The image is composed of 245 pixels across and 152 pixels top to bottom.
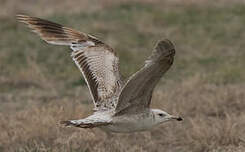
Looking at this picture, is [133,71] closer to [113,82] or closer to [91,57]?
[91,57]

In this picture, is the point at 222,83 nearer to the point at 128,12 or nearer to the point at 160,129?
the point at 160,129

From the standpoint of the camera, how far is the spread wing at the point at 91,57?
6180 mm

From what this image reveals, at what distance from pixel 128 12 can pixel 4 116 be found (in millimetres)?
5899

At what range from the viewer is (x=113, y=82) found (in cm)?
621

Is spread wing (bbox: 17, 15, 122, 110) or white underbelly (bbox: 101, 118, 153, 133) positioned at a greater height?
spread wing (bbox: 17, 15, 122, 110)

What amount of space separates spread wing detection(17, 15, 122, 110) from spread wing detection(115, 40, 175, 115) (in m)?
0.48

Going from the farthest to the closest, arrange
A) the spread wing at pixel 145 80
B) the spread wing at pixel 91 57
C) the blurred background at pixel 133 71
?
the blurred background at pixel 133 71 → the spread wing at pixel 91 57 → the spread wing at pixel 145 80

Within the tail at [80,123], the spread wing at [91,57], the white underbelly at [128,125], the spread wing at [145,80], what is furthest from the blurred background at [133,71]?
the tail at [80,123]

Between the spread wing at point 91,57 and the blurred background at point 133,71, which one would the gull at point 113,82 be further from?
the blurred background at point 133,71

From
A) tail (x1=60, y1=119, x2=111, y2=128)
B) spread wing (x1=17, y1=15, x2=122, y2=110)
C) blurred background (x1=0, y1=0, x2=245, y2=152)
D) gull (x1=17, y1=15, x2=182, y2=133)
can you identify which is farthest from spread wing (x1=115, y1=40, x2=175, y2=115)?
blurred background (x1=0, y1=0, x2=245, y2=152)

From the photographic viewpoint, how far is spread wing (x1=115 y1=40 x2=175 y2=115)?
190 inches

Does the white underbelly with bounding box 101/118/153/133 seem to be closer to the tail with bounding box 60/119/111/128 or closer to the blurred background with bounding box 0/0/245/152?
the tail with bounding box 60/119/111/128

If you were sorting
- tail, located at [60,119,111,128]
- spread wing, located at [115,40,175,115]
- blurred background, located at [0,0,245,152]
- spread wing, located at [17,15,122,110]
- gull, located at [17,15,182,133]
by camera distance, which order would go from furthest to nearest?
1. blurred background, located at [0,0,245,152]
2. spread wing, located at [17,15,122,110]
3. tail, located at [60,119,111,128]
4. gull, located at [17,15,182,133]
5. spread wing, located at [115,40,175,115]

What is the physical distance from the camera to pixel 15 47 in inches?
451
